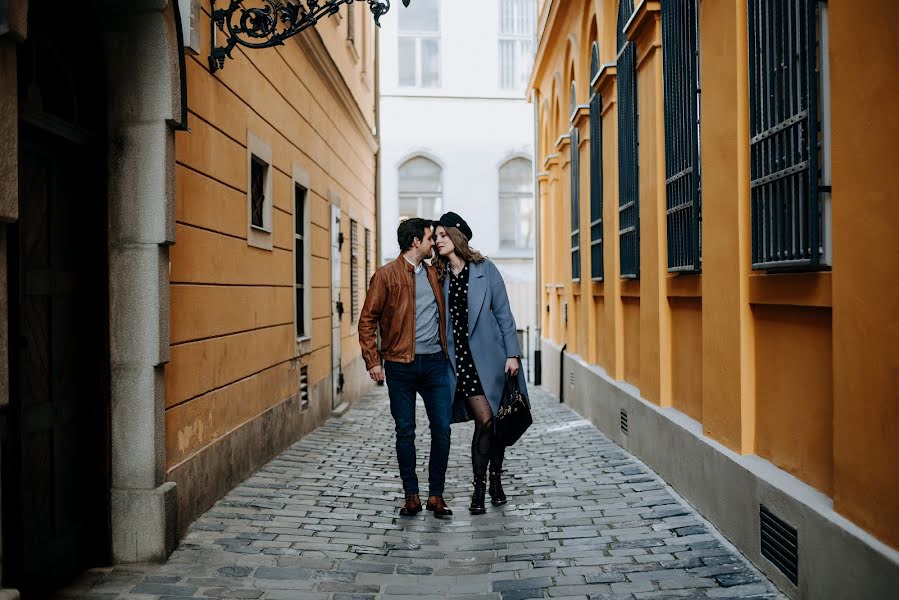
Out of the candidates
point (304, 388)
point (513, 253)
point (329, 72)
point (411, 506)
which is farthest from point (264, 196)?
point (513, 253)

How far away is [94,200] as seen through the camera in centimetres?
496

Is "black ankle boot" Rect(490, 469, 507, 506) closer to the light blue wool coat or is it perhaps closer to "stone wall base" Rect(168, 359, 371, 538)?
the light blue wool coat

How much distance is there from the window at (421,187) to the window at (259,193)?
63.1 feet

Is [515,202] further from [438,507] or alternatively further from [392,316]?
[438,507]

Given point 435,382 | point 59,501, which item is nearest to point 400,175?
point 435,382

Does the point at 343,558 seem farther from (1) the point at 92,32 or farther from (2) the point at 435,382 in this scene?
(1) the point at 92,32

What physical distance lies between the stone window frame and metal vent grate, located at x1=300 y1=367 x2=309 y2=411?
6.37 feet

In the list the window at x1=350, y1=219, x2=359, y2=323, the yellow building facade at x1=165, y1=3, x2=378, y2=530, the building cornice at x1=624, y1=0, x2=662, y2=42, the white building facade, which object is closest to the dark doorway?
the yellow building facade at x1=165, y1=3, x2=378, y2=530

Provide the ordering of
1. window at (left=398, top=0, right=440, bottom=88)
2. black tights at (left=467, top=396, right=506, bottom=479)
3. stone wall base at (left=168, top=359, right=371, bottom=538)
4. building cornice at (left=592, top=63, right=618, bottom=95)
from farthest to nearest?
window at (left=398, top=0, right=440, bottom=88) < building cornice at (left=592, top=63, right=618, bottom=95) < black tights at (left=467, top=396, right=506, bottom=479) < stone wall base at (left=168, top=359, right=371, bottom=538)

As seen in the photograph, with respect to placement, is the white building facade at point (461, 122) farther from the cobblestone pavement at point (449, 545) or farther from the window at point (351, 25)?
the cobblestone pavement at point (449, 545)

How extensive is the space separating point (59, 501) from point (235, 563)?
1.00 m

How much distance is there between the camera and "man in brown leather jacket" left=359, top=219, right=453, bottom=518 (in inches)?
240

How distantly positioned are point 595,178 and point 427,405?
5414 millimetres

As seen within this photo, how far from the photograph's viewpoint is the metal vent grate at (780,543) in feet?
13.6
